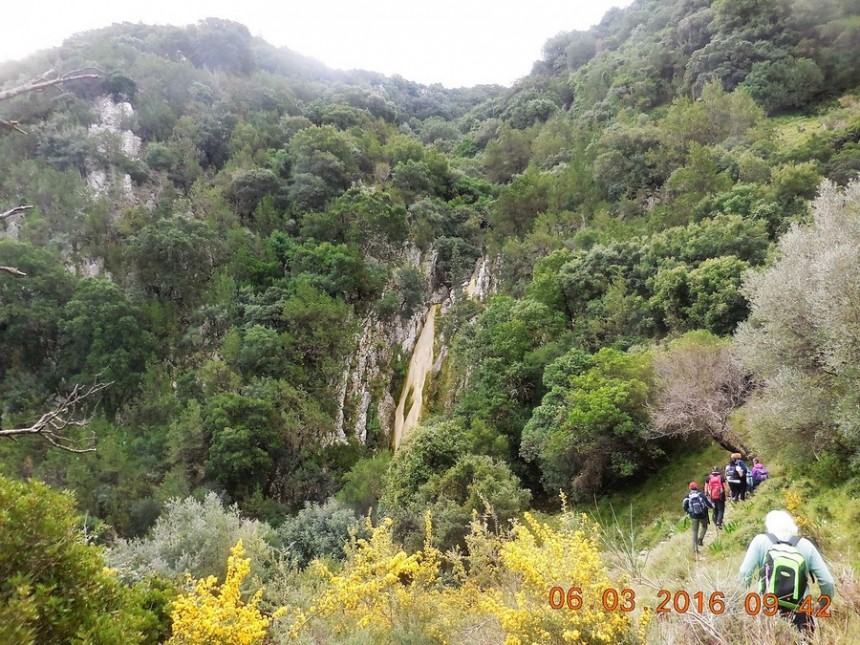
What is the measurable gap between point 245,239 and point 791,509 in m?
33.6

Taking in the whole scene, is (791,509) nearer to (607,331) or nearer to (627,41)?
(607,331)

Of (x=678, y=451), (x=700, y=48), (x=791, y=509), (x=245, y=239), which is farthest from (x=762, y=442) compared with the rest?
(x=700, y=48)

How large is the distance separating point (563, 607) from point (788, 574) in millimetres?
2036

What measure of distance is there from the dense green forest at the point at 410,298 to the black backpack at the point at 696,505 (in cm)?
276

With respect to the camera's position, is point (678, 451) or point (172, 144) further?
point (172, 144)

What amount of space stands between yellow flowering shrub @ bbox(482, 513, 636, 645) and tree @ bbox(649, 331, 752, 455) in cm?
1151

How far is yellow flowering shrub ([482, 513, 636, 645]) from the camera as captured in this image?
173 inches

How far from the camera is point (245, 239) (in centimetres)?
3312

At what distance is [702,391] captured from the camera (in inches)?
582

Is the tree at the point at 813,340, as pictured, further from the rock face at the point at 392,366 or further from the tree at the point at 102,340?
the tree at the point at 102,340

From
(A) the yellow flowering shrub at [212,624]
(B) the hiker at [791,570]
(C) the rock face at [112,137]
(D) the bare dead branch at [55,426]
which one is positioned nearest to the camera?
(D) the bare dead branch at [55,426]

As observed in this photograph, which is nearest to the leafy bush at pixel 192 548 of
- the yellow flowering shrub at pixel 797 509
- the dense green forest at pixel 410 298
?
the dense green forest at pixel 410 298
